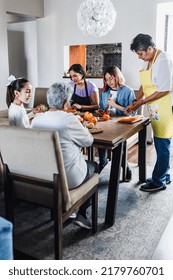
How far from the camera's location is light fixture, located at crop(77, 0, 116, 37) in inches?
125

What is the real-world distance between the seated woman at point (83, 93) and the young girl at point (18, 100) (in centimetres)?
90

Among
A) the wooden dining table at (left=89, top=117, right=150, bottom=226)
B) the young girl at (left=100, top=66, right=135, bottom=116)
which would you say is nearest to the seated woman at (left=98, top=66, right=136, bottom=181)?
the young girl at (left=100, top=66, right=135, bottom=116)

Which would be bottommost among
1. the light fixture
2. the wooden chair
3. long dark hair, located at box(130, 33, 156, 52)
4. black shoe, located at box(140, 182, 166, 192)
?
black shoe, located at box(140, 182, 166, 192)

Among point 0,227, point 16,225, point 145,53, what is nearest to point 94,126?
point 145,53

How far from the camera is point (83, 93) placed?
11.2ft

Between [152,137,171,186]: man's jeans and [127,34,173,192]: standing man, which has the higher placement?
[127,34,173,192]: standing man

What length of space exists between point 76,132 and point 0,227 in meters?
0.87

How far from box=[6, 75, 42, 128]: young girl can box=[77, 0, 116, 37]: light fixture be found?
4.31ft

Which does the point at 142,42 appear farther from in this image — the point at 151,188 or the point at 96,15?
the point at 151,188

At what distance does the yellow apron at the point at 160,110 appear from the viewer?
8.39ft

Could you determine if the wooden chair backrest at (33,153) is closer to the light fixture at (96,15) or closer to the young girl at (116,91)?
the young girl at (116,91)

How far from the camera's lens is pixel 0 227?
0.99 m

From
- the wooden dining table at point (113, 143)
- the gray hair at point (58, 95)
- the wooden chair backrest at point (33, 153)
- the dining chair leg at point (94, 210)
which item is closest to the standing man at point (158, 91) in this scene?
the wooden dining table at point (113, 143)

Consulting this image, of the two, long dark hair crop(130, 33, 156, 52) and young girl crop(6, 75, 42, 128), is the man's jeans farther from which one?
young girl crop(6, 75, 42, 128)
